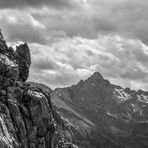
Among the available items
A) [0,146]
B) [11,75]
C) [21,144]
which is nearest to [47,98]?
[11,75]

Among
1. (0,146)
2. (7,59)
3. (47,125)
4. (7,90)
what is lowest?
(0,146)

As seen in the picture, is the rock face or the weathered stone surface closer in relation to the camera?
the rock face

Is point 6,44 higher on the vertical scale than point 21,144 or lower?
higher

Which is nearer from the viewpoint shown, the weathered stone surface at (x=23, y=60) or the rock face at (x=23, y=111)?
the rock face at (x=23, y=111)

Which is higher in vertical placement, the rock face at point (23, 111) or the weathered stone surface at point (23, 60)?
the weathered stone surface at point (23, 60)

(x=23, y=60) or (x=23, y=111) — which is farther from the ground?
(x=23, y=60)

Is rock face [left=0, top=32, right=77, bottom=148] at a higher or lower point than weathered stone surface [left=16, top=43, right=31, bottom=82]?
lower

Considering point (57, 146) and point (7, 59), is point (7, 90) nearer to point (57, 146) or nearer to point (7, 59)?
point (7, 59)

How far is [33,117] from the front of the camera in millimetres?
133500

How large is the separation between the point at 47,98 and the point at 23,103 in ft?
46.4

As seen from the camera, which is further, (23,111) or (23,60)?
(23,60)

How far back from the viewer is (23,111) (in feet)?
433

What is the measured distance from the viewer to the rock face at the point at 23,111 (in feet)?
408

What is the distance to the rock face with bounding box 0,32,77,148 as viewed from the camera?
408 ft
